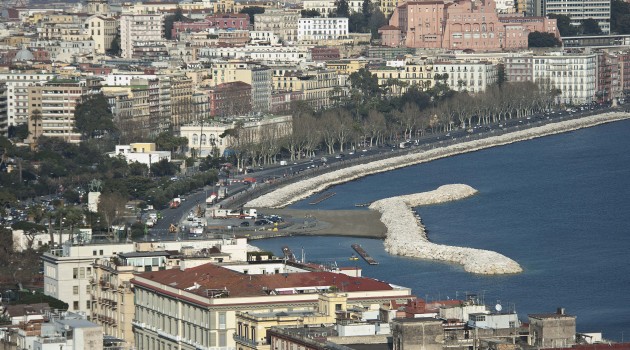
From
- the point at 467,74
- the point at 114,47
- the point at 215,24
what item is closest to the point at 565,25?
the point at 215,24

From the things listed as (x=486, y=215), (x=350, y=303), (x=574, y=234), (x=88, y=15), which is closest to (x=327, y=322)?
(x=350, y=303)

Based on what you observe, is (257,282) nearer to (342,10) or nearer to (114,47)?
(114,47)

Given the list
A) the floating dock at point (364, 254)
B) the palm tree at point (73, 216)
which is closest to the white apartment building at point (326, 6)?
the floating dock at point (364, 254)

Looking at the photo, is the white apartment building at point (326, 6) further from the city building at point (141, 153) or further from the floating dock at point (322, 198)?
the floating dock at point (322, 198)

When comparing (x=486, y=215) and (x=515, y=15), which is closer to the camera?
(x=486, y=215)

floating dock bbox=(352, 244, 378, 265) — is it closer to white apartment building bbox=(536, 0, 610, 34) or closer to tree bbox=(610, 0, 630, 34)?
white apartment building bbox=(536, 0, 610, 34)

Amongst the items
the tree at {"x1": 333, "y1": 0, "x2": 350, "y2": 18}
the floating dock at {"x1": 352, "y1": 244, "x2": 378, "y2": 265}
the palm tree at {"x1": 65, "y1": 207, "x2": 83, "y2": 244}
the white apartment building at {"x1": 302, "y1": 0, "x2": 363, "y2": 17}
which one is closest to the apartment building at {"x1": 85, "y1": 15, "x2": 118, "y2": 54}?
the white apartment building at {"x1": 302, "y1": 0, "x2": 363, "y2": 17}

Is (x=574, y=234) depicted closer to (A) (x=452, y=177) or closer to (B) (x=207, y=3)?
(A) (x=452, y=177)
